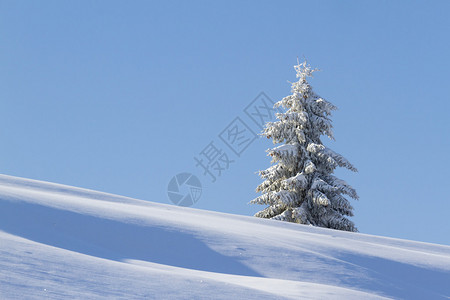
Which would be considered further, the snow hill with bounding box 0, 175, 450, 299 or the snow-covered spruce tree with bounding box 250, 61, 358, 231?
the snow-covered spruce tree with bounding box 250, 61, 358, 231

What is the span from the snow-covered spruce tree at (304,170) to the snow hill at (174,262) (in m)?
10.6

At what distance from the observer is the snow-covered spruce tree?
1734 cm

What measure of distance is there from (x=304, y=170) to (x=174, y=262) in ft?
44.5

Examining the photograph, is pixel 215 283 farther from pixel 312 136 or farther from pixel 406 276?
pixel 312 136

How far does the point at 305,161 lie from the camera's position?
704 inches

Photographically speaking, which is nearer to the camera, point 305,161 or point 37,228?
point 37,228

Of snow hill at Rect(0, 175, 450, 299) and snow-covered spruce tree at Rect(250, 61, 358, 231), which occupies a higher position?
snow-covered spruce tree at Rect(250, 61, 358, 231)

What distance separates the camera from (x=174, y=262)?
4.80 meters

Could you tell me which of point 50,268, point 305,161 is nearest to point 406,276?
point 50,268

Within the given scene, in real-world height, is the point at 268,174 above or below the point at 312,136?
below

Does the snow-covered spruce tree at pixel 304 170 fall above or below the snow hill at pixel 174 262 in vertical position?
above

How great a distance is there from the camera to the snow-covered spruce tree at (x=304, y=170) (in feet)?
56.9

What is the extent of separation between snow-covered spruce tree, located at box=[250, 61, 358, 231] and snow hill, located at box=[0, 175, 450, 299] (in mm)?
10577

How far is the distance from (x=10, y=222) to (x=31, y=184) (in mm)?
4637
